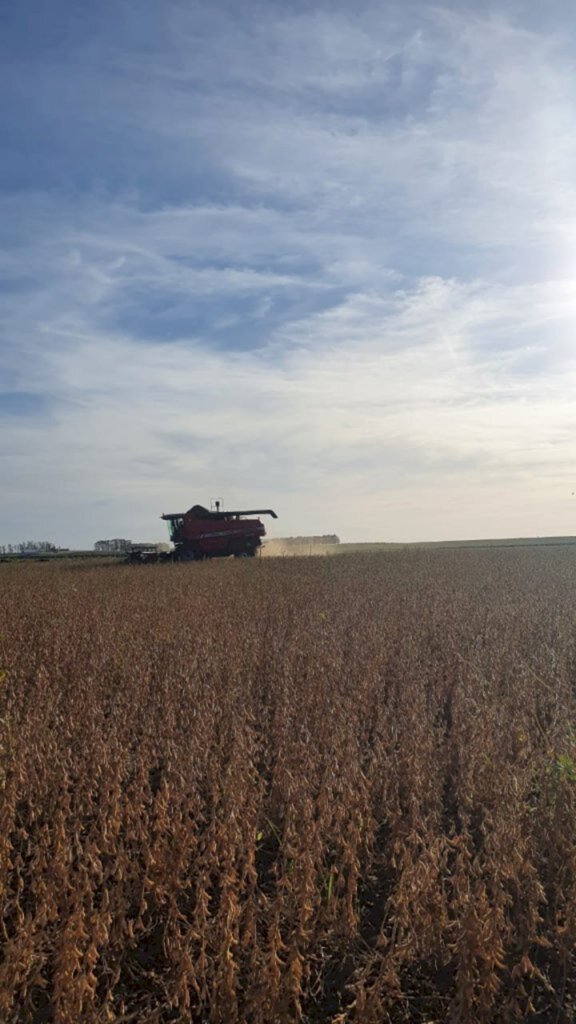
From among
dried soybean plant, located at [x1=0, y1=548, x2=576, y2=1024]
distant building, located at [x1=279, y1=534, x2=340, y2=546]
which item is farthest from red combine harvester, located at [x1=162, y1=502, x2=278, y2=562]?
dried soybean plant, located at [x1=0, y1=548, x2=576, y2=1024]

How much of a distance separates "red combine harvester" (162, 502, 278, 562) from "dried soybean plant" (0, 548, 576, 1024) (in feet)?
64.0

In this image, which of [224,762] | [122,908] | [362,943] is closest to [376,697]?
[224,762]

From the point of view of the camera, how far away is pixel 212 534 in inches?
1168

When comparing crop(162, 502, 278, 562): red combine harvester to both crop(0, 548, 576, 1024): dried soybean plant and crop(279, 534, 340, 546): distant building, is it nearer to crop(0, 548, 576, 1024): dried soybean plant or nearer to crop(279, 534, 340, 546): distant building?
crop(279, 534, 340, 546): distant building

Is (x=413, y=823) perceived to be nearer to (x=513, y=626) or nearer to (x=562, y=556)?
(x=513, y=626)

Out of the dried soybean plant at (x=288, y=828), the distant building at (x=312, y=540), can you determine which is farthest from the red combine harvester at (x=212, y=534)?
the dried soybean plant at (x=288, y=828)

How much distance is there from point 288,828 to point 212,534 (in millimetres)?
25876

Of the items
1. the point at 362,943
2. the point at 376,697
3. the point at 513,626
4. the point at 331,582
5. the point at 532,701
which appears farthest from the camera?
the point at 331,582

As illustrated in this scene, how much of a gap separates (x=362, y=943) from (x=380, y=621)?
290 inches

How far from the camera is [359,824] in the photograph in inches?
170

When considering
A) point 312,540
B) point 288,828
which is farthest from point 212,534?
point 288,828

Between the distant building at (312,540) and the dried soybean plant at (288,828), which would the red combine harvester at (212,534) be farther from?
the dried soybean plant at (288,828)

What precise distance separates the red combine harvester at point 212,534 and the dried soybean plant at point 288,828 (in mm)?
19516

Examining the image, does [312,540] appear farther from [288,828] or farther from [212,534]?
[288,828]
